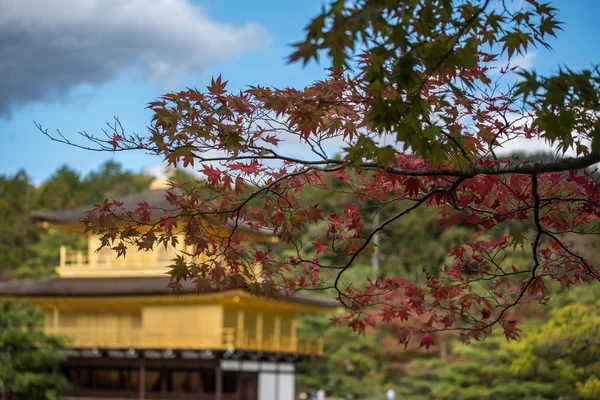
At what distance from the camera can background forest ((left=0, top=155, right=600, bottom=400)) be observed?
16.3 m

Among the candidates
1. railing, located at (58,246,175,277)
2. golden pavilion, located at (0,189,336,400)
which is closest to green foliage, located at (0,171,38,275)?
railing, located at (58,246,175,277)

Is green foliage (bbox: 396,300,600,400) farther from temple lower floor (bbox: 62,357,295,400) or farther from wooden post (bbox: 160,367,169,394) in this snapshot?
wooden post (bbox: 160,367,169,394)

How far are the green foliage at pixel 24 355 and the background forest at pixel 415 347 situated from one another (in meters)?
8.50

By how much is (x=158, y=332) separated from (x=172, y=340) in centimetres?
90

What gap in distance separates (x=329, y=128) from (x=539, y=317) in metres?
25.4

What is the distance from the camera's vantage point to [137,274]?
27.3 m

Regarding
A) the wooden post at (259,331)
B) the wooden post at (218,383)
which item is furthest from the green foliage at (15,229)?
the wooden post at (218,383)

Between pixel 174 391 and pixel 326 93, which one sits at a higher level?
pixel 326 93

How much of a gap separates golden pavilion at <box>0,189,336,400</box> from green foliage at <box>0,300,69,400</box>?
3627 millimetres

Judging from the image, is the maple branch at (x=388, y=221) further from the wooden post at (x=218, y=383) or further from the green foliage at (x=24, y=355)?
the wooden post at (x=218, y=383)

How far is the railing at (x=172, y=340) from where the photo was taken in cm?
2430

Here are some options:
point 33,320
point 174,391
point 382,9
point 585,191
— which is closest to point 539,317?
point 174,391

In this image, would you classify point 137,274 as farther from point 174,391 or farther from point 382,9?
point 382,9

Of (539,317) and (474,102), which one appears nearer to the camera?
(474,102)
